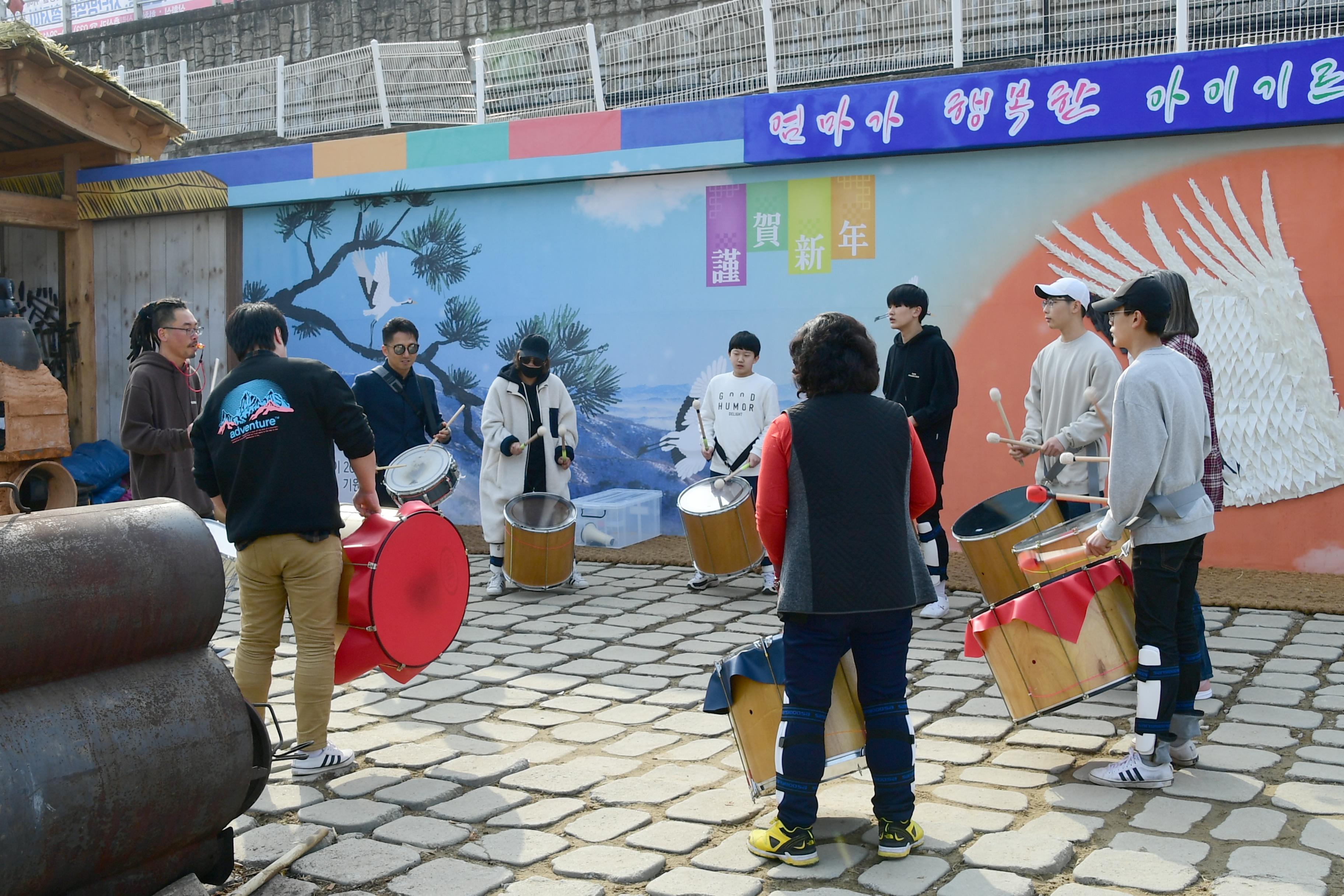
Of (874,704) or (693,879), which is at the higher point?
(874,704)

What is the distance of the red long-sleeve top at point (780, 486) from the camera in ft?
12.5

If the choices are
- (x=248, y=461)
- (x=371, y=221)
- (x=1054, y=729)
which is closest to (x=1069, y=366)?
(x=1054, y=729)

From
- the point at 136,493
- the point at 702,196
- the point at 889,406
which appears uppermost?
the point at 702,196

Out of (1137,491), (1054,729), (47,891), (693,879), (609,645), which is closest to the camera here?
(47,891)

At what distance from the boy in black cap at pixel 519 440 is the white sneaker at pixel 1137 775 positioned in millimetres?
4607

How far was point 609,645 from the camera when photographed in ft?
22.1

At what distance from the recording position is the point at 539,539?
7.89 metres

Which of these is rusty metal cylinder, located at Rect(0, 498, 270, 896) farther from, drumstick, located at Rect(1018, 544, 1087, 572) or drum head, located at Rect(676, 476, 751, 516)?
drum head, located at Rect(676, 476, 751, 516)

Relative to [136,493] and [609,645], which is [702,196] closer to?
[609,645]

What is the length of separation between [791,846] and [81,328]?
39.9 feet

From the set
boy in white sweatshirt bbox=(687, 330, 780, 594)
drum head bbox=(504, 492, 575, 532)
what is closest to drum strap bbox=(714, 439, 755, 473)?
boy in white sweatshirt bbox=(687, 330, 780, 594)

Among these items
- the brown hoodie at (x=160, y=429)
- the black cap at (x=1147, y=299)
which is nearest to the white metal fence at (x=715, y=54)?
the black cap at (x=1147, y=299)

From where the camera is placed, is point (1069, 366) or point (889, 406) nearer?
point (889, 406)

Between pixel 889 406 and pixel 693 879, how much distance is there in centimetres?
159
